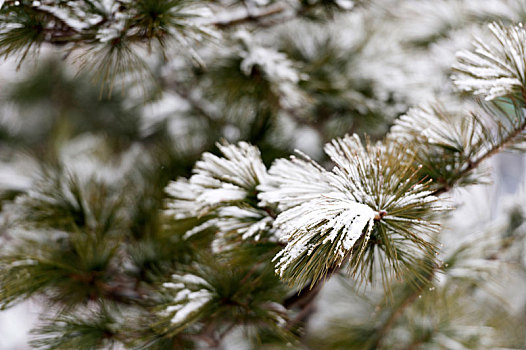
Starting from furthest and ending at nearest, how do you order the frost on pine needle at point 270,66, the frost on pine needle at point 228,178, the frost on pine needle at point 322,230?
1. the frost on pine needle at point 270,66
2. the frost on pine needle at point 228,178
3. the frost on pine needle at point 322,230

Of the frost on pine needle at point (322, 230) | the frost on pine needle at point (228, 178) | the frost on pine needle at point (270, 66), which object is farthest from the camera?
the frost on pine needle at point (270, 66)

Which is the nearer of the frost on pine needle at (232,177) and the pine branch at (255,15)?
the frost on pine needle at (232,177)

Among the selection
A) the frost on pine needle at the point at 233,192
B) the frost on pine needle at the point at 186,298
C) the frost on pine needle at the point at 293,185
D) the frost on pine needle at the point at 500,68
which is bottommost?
the frost on pine needle at the point at 186,298

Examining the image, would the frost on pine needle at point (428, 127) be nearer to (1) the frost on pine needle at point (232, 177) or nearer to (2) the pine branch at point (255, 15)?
(1) the frost on pine needle at point (232, 177)

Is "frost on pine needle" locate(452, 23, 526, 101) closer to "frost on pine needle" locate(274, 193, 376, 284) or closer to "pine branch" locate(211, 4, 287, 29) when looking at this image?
"frost on pine needle" locate(274, 193, 376, 284)

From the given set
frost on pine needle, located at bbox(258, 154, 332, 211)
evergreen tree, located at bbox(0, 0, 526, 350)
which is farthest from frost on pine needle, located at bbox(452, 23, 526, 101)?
frost on pine needle, located at bbox(258, 154, 332, 211)

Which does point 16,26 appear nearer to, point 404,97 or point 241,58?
point 241,58

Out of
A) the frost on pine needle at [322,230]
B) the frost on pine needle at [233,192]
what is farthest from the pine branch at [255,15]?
the frost on pine needle at [322,230]

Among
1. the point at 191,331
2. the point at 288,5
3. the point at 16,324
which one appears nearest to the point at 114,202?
the point at 191,331
